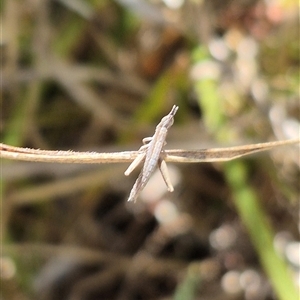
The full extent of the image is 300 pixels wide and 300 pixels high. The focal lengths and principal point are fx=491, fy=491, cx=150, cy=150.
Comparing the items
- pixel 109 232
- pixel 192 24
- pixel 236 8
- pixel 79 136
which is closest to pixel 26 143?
pixel 79 136

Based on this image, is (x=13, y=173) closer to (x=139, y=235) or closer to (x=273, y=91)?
(x=139, y=235)

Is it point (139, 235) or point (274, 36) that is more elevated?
point (274, 36)

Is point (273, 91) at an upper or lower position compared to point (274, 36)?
lower

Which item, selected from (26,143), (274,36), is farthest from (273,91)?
(26,143)

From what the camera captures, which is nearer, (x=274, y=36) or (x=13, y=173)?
(x=13, y=173)

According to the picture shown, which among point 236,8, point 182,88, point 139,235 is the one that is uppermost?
point 236,8

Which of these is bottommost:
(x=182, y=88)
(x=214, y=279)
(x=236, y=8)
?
(x=214, y=279)

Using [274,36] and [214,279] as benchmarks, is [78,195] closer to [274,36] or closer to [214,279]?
[214,279]

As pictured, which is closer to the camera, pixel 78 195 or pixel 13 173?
pixel 13 173

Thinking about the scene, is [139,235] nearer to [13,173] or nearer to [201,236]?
[201,236]
